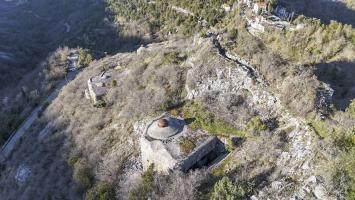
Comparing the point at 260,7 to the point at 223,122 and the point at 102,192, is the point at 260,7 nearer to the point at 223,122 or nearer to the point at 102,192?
the point at 223,122

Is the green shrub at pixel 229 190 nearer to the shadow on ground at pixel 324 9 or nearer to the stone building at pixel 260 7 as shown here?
the stone building at pixel 260 7

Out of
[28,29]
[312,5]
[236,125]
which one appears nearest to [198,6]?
[312,5]

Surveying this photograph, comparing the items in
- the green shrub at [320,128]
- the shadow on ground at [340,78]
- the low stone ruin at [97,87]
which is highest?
the green shrub at [320,128]

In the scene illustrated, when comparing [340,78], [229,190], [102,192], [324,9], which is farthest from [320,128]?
[324,9]

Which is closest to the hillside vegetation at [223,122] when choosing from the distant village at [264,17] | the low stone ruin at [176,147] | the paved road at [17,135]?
the low stone ruin at [176,147]

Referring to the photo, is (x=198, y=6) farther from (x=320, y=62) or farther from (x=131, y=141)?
(x=131, y=141)
